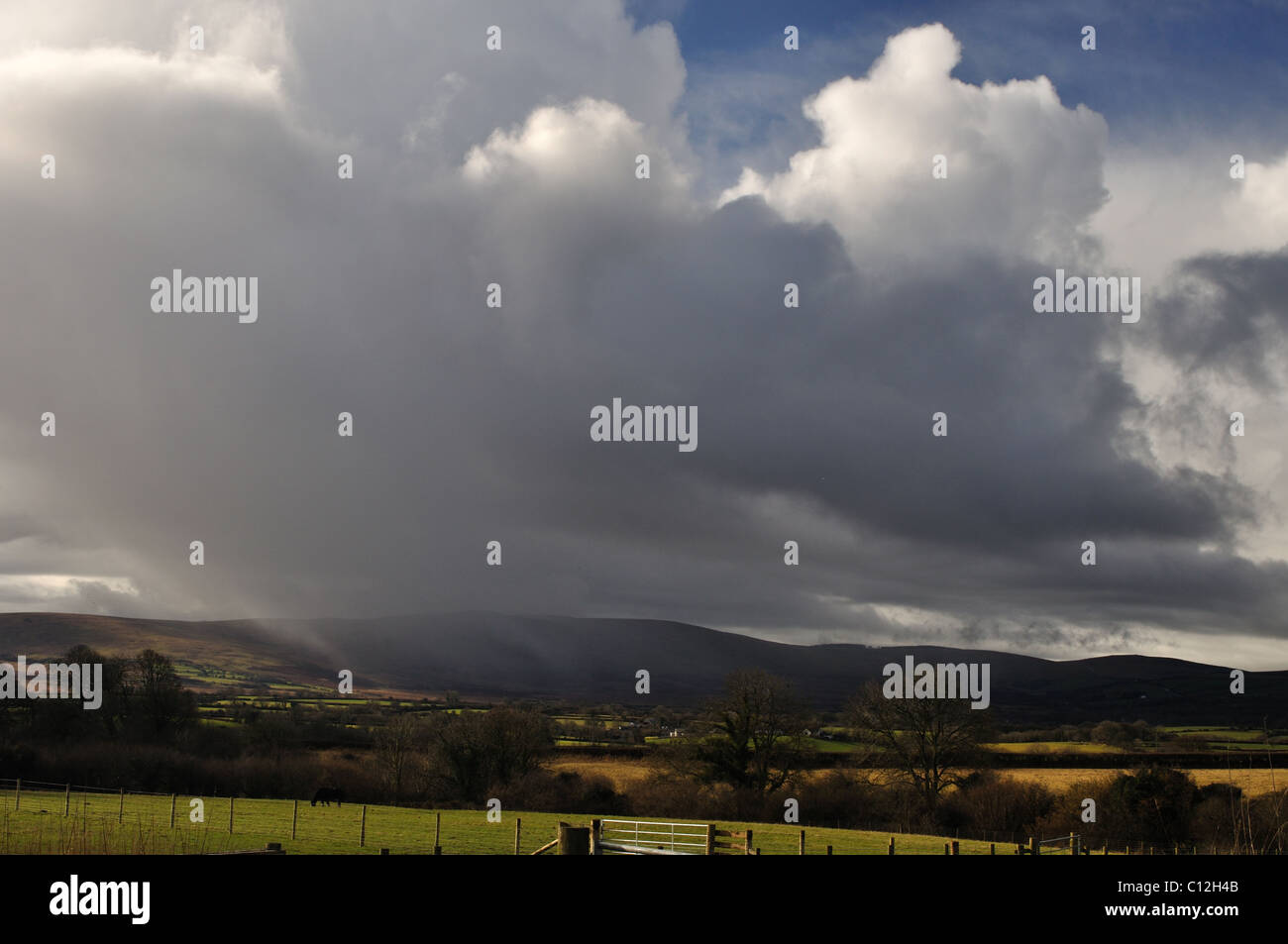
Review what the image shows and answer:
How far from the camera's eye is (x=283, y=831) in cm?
5438

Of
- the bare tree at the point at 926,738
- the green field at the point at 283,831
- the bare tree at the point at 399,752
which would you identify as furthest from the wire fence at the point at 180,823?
the bare tree at the point at 926,738

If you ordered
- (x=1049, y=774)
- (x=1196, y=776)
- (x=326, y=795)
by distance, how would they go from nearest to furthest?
1. (x=326, y=795)
2. (x=1196, y=776)
3. (x=1049, y=774)

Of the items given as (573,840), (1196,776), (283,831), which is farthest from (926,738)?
(573,840)

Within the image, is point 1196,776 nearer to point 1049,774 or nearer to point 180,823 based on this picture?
point 1049,774

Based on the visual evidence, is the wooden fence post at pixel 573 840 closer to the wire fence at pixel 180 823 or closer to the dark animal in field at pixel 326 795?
the wire fence at pixel 180 823

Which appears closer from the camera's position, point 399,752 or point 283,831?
point 283,831

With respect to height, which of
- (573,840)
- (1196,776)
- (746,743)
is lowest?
(1196,776)

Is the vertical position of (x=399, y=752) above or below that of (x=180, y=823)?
below

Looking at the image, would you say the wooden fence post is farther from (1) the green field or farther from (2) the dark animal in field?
(2) the dark animal in field
